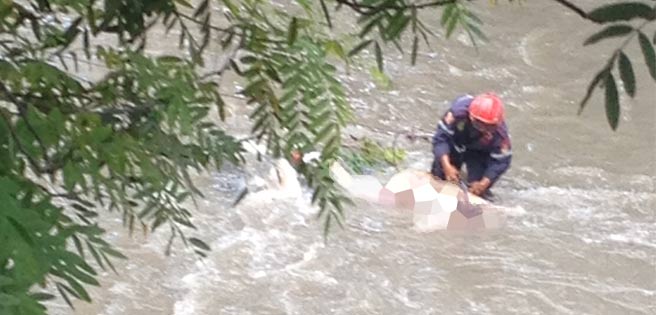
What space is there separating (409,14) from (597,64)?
3977mm

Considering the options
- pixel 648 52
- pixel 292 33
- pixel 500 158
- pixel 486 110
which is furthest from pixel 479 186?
pixel 648 52

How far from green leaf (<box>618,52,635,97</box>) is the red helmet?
2734 millimetres

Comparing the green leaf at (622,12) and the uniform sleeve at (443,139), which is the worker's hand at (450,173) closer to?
the uniform sleeve at (443,139)

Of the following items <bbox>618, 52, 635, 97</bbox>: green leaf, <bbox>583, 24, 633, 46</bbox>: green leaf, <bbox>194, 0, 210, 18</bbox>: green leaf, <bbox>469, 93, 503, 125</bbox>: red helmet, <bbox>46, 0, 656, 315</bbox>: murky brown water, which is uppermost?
<bbox>583, 24, 633, 46</bbox>: green leaf

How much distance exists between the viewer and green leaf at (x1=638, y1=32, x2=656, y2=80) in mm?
470

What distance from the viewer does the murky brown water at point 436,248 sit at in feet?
9.12

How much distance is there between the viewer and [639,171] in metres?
3.65

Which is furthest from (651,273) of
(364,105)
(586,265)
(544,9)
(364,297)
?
(544,9)

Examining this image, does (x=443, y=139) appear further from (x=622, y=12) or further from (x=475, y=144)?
(x=622, y=12)

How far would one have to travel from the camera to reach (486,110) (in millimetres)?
3191

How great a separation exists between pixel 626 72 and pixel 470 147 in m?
2.88

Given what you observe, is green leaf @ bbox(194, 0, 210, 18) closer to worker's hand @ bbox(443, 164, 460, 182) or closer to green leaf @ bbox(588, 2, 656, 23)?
green leaf @ bbox(588, 2, 656, 23)

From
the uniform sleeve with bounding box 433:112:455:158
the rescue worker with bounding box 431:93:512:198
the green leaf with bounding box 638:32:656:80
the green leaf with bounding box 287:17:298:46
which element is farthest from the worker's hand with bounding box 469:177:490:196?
the green leaf with bounding box 638:32:656:80

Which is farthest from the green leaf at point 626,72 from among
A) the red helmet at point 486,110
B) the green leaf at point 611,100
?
the red helmet at point 486,110
